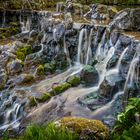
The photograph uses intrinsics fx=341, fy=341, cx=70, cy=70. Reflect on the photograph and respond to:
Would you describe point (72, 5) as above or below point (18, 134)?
above

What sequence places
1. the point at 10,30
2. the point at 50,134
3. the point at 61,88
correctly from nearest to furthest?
the point at 50,134
the point at 61,88
the point at 10,30

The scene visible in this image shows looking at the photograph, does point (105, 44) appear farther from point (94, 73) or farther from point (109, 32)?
point (94, 73)

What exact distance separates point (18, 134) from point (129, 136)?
17.5 feet

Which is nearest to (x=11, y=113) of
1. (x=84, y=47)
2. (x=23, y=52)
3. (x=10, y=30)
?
(x=84, y=47)

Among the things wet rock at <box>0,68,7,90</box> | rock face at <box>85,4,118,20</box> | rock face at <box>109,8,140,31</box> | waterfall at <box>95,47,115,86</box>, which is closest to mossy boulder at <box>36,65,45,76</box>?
wet rock at <box>0,68,7,90</box>

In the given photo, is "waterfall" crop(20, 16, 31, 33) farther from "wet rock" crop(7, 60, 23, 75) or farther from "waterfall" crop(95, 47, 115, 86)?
"waterfall" crop(95, 47, 115, 86)

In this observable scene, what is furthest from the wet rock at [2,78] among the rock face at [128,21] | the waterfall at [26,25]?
the waterfall at [26,25]

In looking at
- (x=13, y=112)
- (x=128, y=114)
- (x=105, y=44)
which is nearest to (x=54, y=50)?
(x=105, y=44)

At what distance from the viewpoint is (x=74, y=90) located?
14445 millimetres

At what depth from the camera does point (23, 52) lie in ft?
64.5

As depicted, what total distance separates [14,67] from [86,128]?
32.8 feet

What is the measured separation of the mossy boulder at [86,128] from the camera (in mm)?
8305

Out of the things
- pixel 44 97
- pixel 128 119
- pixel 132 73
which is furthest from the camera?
pixel 44 97

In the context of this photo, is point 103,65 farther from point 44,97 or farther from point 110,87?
point 44,97
